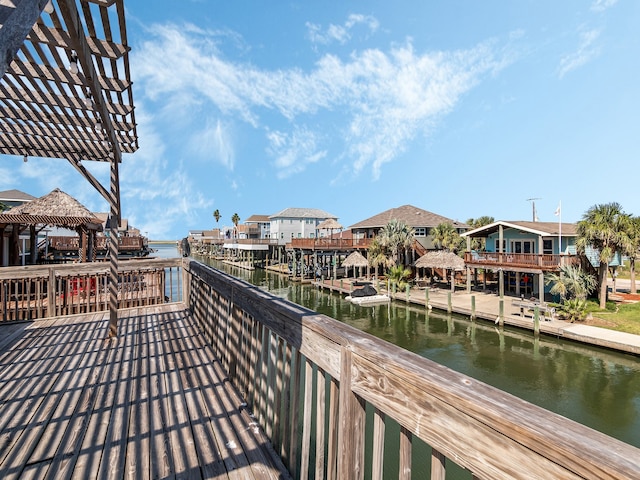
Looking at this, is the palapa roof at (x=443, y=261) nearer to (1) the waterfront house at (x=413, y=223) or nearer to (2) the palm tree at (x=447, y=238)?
(2) the palm tree at (x=447, y=238)

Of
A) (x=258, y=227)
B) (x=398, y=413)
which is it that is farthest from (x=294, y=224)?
(x=398, y=413)

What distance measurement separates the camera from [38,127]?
14.3 ft

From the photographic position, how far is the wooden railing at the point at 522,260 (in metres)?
17.6

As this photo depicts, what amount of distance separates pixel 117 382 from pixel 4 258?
15.0 meters

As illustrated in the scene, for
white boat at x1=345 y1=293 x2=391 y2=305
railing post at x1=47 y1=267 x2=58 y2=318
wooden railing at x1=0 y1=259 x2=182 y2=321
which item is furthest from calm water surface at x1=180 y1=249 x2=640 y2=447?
railing post at x1=47 y1=267 x2=58 y2=318

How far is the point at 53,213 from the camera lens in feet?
44.8

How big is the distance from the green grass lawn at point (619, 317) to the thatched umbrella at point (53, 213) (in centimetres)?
2160

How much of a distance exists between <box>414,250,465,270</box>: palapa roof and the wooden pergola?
21.2m

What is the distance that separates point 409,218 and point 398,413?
33484mm

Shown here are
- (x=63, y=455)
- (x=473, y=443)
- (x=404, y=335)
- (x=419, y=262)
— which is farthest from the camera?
(x=419, y=262)

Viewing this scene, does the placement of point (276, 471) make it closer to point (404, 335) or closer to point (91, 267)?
point (91, 267)

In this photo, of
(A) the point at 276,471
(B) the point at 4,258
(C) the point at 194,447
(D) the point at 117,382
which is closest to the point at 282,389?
(A) the point at 276,471

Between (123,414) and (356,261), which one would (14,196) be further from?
(123,414)

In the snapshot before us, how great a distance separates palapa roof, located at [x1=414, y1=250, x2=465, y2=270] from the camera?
22.6 meters
